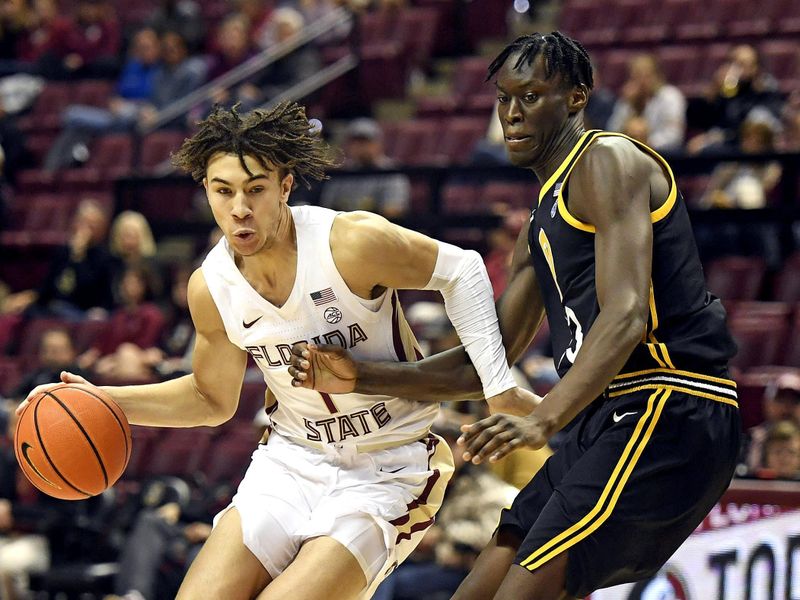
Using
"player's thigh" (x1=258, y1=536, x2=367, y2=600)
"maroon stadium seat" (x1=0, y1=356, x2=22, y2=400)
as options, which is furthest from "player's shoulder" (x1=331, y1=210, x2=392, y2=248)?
"maroon stadium seat" (x1=0, y1=356, x2=22, y2=400)

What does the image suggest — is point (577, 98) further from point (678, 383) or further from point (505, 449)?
point (505, 449)

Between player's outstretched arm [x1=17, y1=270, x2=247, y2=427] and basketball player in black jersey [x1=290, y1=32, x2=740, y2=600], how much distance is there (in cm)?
105

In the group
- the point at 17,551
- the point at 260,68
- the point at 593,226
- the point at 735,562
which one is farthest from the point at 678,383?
the point at 260,68

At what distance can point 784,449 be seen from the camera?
612cm

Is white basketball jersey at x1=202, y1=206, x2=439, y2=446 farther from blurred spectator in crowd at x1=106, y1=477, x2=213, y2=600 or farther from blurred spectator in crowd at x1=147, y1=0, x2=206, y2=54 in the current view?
blurred spectator in crowd at x1=147, y1=0, x2=206, y2=54

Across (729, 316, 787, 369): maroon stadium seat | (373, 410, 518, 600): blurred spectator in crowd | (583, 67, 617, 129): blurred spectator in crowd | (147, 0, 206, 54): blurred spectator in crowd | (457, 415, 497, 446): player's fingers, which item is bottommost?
(373, 410, 518, 600): blurred spectator in crowd

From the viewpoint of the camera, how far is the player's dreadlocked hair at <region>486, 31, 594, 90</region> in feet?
11.2

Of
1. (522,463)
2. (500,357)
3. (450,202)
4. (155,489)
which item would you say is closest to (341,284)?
(500,357)

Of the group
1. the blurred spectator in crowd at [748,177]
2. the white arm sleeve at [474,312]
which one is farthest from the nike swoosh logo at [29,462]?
the blurred spectator in crowd at [748,177]

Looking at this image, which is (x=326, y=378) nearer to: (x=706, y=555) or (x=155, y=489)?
(x=706, y=555)

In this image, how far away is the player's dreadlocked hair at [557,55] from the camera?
340cm

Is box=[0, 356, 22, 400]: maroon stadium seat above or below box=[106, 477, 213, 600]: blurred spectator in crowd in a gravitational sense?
above

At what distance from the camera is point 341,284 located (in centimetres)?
375

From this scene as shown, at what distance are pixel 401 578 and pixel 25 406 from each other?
290cm
